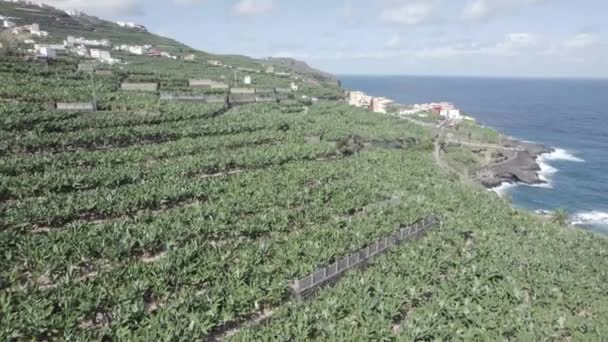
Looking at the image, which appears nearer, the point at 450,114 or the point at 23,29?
the point at 23,29

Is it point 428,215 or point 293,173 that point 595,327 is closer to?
point 428,215

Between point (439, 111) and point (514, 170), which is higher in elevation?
point (439, 111)

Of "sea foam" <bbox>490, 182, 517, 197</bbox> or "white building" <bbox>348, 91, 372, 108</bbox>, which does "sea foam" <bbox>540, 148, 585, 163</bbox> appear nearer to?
"sea foam" <bbox>490, 182, 517, 197</bbox>

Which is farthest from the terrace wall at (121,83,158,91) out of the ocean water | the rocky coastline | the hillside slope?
the ocean water

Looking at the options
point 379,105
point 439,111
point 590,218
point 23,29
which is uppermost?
point 23,29

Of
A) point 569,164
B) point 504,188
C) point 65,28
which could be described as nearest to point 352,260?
point 504,188

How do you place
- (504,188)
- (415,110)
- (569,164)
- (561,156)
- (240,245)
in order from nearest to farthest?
(240,245), (504,188), (569,164), (561,156), (415,110)

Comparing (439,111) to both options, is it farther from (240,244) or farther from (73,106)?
(240,244)
